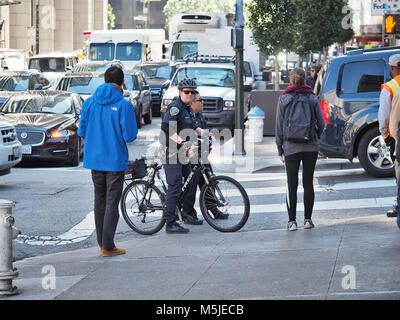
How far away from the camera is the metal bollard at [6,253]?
22.4ft

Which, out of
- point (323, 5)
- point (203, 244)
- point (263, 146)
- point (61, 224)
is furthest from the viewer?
point (323, 5)

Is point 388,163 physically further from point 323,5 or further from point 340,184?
point 323,5

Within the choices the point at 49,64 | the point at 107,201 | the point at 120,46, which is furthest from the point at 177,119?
the point at 49,64

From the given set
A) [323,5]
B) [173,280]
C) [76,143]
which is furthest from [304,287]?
[323,5]

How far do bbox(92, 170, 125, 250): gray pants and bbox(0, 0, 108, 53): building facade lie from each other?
45.1 meters

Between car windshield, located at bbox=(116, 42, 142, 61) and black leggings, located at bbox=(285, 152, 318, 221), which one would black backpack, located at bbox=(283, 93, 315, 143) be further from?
car windshield, located at bbox=(116, 42, 142, 61)

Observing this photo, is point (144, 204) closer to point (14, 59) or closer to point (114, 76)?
point (114, 76)

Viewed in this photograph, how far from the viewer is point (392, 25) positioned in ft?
55.9

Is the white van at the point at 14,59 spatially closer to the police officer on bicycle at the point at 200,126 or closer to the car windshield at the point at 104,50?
the car windshield at the point at 104,50

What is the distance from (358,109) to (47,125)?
6392 millimetres

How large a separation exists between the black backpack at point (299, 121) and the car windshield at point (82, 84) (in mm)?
13686

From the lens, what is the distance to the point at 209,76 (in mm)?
23672

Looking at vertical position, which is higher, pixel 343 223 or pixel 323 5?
pixel 323 5

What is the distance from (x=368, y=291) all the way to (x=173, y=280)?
1.71 m
